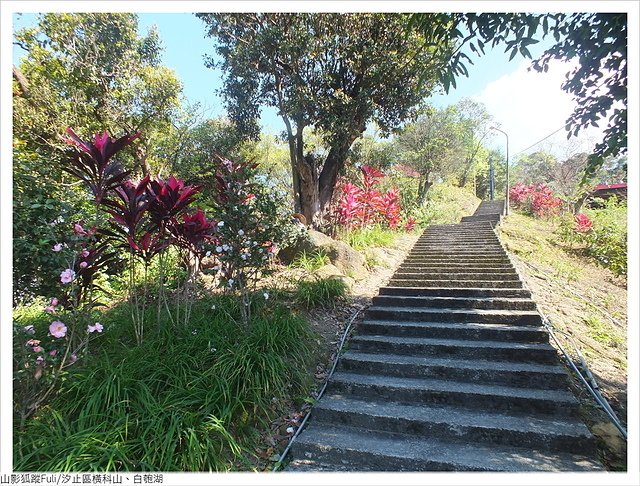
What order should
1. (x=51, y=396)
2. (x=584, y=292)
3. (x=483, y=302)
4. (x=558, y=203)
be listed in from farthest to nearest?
(x=558, y=203)
(x=584, y=292)
(x=483, y=302)
(x=51, y=396)

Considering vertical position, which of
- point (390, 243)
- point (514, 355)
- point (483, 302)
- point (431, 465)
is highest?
point (390, 243)

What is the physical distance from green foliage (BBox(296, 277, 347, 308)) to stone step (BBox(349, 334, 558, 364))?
Answer: 758 mm

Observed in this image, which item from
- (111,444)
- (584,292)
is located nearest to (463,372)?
(111,444)

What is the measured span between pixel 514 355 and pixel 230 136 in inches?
271

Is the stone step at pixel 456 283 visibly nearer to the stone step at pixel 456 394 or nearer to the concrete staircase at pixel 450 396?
the concrete staircase at pixel 450 396

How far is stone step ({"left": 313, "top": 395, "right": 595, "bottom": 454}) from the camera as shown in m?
2.12

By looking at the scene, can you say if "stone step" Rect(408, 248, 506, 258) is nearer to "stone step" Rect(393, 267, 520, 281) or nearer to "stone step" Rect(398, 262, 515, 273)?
"stone step" Rect(398, 262, 515, 273)

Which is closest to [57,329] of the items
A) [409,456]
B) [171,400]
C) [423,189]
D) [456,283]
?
[171,400]

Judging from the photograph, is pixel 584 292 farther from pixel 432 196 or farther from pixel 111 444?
pixel 432 196

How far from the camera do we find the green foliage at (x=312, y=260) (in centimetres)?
495

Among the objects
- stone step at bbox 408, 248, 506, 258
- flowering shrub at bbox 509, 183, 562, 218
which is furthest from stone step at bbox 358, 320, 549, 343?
flowering shrub at bbox 509, 183, 562, 218

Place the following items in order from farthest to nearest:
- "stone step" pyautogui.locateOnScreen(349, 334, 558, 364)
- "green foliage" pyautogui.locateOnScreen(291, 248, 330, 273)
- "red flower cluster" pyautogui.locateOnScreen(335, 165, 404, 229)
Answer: "red flower cluster" pyautogui.locateOnScreen(335, 165, 404, 229) → "green foliage" pyautogui.locateOnScreen(291, 248, 330, 273) → "stone step" pyautogui.locateOnScreen(349, 334, 558, 364)

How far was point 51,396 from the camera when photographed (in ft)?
7.50

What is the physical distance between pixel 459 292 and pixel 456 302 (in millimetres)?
249
